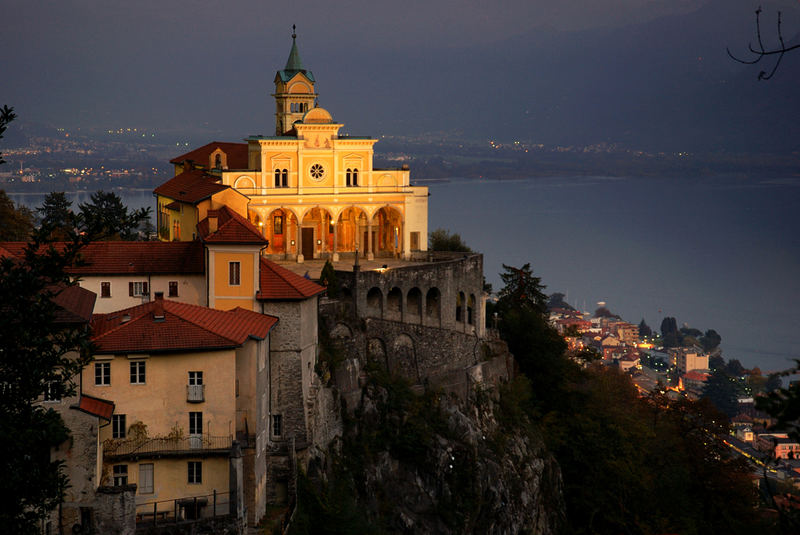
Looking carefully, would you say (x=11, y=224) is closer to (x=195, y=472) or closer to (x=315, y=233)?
(x=315, y=233)

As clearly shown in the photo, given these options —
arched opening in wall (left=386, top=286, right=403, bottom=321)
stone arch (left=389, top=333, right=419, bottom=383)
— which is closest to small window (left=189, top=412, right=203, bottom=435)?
stone arch (left=389, top=333, right=419, bottom=383)

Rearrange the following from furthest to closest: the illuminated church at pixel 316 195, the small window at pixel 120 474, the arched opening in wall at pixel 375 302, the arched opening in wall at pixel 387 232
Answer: the arched opening in wall at pixel 387 232, the illuminated church at pixel 316 195, the arched opening in wall at pixel 375 302, the small window at pixel 120 474

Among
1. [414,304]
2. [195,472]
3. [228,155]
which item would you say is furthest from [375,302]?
[228,155]

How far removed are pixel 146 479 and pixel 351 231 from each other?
2967 centimetres

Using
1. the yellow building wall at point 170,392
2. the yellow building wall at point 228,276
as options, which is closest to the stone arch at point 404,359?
the yellow building wall at point 228,276

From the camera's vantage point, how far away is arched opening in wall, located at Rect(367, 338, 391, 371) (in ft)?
154

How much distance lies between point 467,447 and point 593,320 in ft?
394

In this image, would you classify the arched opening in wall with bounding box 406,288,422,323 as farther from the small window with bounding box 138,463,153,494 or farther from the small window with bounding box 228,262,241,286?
the small window with bounding box 138,463,153,494

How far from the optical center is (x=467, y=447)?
153ft

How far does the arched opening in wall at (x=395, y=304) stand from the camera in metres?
48.6

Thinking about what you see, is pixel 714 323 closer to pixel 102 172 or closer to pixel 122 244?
pixel 102 172

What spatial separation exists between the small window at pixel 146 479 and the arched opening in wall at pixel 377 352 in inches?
657

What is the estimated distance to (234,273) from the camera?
36.9 metres

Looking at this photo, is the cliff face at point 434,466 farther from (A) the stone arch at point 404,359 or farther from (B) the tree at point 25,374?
(B) the tree at point 25,374
